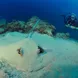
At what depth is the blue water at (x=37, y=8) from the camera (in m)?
11.4

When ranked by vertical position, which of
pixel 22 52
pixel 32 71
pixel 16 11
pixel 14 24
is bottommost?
pixel 16 11

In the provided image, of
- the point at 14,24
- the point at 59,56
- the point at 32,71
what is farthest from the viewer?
the point at 14,24

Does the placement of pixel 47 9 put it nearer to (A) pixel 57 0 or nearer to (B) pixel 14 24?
(A) pixel 57 0

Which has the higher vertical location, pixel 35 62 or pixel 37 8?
pixel 35 62

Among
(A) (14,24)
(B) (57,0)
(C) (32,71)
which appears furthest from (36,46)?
(B) (57,0)

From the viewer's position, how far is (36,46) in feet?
7.39

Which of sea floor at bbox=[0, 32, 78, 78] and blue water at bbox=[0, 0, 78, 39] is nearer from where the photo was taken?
sea floor at bbox=[0, 32, 78, 78]

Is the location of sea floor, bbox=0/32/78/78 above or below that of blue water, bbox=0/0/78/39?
above

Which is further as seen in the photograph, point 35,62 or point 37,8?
point 37,8

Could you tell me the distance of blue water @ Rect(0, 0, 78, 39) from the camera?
37.5 feet

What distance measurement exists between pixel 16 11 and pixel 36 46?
33.1ft

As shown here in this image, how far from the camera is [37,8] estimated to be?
12.2 m

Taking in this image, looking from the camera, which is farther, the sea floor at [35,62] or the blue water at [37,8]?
the blue water at [37,8]

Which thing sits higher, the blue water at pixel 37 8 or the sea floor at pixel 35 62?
the sea floor at pixel 35 62
